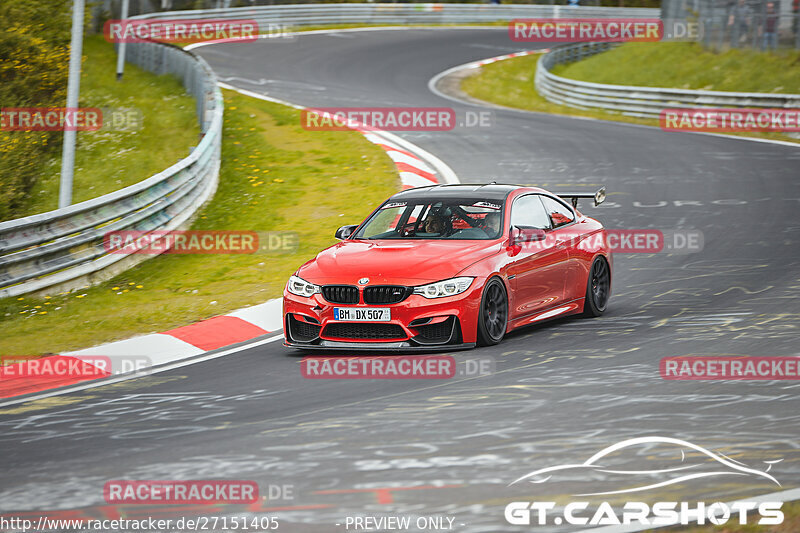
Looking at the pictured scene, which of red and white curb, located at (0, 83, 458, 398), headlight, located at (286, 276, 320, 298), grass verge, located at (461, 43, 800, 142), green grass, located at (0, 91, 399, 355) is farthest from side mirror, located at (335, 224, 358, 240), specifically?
grass verge, located at (461, 43, 800, 142)

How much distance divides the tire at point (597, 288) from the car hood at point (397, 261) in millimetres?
1556

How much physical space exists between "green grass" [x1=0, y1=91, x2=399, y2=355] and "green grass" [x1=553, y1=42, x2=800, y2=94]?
526 inches

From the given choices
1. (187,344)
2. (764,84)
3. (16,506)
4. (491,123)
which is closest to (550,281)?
(187,344)

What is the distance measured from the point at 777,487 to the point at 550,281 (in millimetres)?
4955

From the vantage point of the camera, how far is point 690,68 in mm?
34125

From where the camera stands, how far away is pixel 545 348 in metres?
9.36

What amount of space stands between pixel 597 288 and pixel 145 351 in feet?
14.6

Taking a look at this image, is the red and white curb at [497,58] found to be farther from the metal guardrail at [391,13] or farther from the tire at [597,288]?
the tire at [597,288]

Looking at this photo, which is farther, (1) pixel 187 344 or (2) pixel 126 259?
(2) pixel 126 259

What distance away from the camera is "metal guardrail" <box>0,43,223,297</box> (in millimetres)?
12656

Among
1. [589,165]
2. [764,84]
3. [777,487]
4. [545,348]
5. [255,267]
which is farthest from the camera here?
[764,84]

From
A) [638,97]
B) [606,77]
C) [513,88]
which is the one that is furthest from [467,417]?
[606,77]

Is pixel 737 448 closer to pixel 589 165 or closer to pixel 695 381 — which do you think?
pixel 695 381

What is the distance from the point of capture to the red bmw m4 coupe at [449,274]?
912 cm
